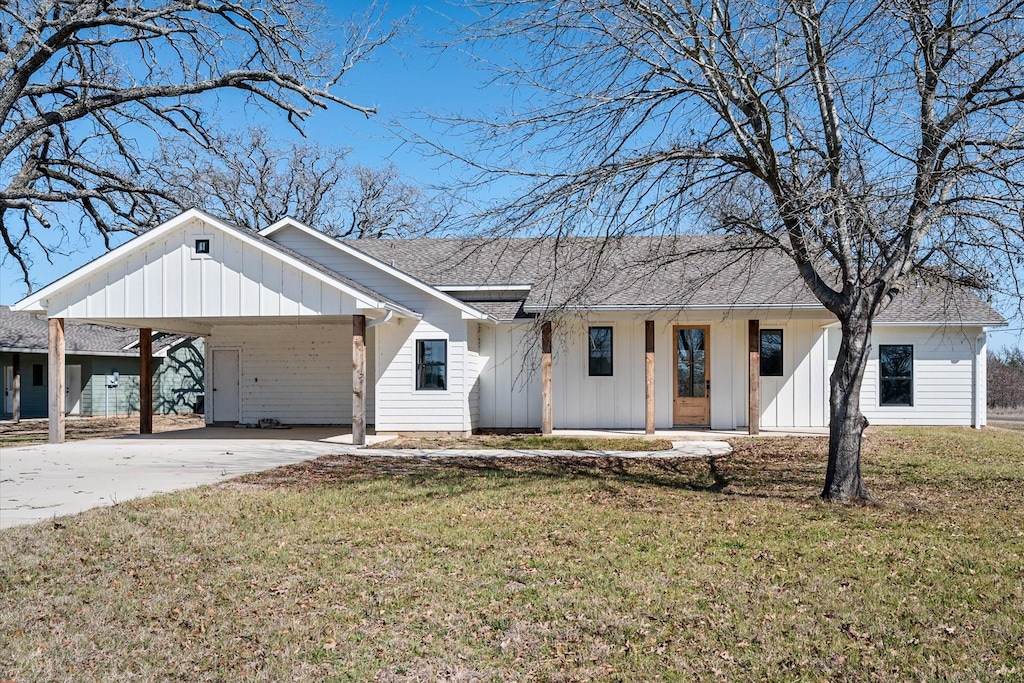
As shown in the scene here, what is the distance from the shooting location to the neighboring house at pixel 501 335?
1541cm

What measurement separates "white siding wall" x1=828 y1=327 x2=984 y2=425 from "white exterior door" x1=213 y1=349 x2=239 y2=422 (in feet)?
50.0

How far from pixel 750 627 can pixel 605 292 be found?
1276 cm

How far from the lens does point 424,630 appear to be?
5.10 m

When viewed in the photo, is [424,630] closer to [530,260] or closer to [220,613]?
[220,613]

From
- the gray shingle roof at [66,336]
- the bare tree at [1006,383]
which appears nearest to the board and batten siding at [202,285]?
the gray shingle roof at [66,336]

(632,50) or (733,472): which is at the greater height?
(632,50)

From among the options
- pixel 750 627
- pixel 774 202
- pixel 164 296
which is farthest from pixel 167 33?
pixel 750 627

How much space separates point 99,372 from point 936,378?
91.5 feet

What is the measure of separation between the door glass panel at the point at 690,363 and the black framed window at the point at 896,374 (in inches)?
187

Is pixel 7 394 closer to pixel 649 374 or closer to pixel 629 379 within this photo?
pixel 629 379

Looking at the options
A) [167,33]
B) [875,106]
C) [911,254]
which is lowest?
[911,254]

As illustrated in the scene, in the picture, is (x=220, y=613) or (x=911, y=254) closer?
(x=220, y=613)

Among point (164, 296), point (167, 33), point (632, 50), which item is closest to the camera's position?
point (632, 50)

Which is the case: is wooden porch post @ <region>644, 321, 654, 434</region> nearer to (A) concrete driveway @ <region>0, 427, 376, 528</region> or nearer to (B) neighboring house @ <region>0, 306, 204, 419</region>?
(A) concrete driveway @ <region>0, 427, 376, 528</region>
